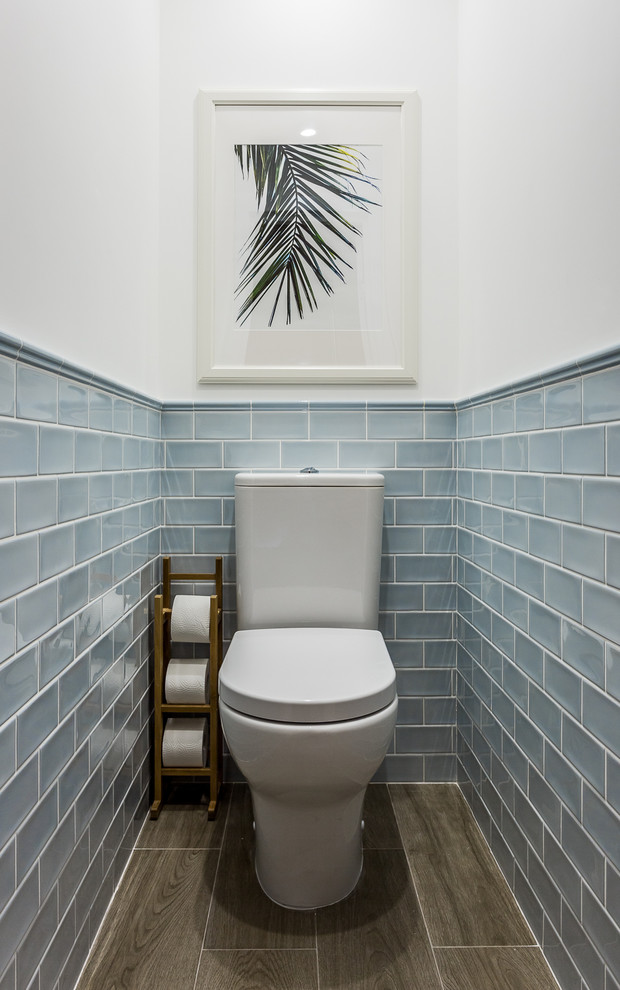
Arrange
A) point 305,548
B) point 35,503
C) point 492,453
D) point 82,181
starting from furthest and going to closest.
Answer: point 305,548
point 492,453
point 82,181
point 35,503

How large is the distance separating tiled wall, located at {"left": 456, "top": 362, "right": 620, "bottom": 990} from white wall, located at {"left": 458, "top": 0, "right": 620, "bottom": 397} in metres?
0.12

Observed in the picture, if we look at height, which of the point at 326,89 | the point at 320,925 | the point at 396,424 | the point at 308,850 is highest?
the point at 326,89

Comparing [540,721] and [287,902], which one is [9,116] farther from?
[287,902]

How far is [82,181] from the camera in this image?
1.12 metres

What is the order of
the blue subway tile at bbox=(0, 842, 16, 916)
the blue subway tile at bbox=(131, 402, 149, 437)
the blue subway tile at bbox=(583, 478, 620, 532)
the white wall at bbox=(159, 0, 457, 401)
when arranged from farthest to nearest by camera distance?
the white wall at bbox=(159, 0, 457, 401)
the blue subway tile at bbox=(131, 402, 149, 437)
the blue subway tile at bbox=(583, 478, 620, 532)
the blue subway tile at bbox=(0, 842, 16, 916)

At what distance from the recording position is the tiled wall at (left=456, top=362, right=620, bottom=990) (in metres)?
0.88

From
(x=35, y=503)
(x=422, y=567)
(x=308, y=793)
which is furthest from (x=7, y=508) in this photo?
(x=422, y=567)

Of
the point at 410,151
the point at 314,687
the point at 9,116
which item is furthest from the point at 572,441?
the point at 410,151

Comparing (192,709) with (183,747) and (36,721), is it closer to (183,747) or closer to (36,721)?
(183,747)

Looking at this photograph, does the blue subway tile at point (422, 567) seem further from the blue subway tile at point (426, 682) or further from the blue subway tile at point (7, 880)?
the blue subway tile at point (7, 880)

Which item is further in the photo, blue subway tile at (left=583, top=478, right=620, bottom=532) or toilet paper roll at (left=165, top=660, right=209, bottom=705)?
toilet paper roll at (left=165, top=660, right=209, bottom=705)

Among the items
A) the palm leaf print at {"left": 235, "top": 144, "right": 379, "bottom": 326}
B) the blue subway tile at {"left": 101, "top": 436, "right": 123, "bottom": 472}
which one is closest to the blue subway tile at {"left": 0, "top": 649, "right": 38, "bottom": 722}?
the blue subway tile at {"left": 101, "top": 436, "right": 123, "bottom": 472}

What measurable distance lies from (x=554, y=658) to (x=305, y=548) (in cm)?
67

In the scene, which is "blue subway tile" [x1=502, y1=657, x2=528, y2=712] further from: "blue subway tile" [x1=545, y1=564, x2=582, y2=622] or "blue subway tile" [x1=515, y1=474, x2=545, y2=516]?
"blue subway tile" [x1=515, y1=474, x2=545, y2=516]
